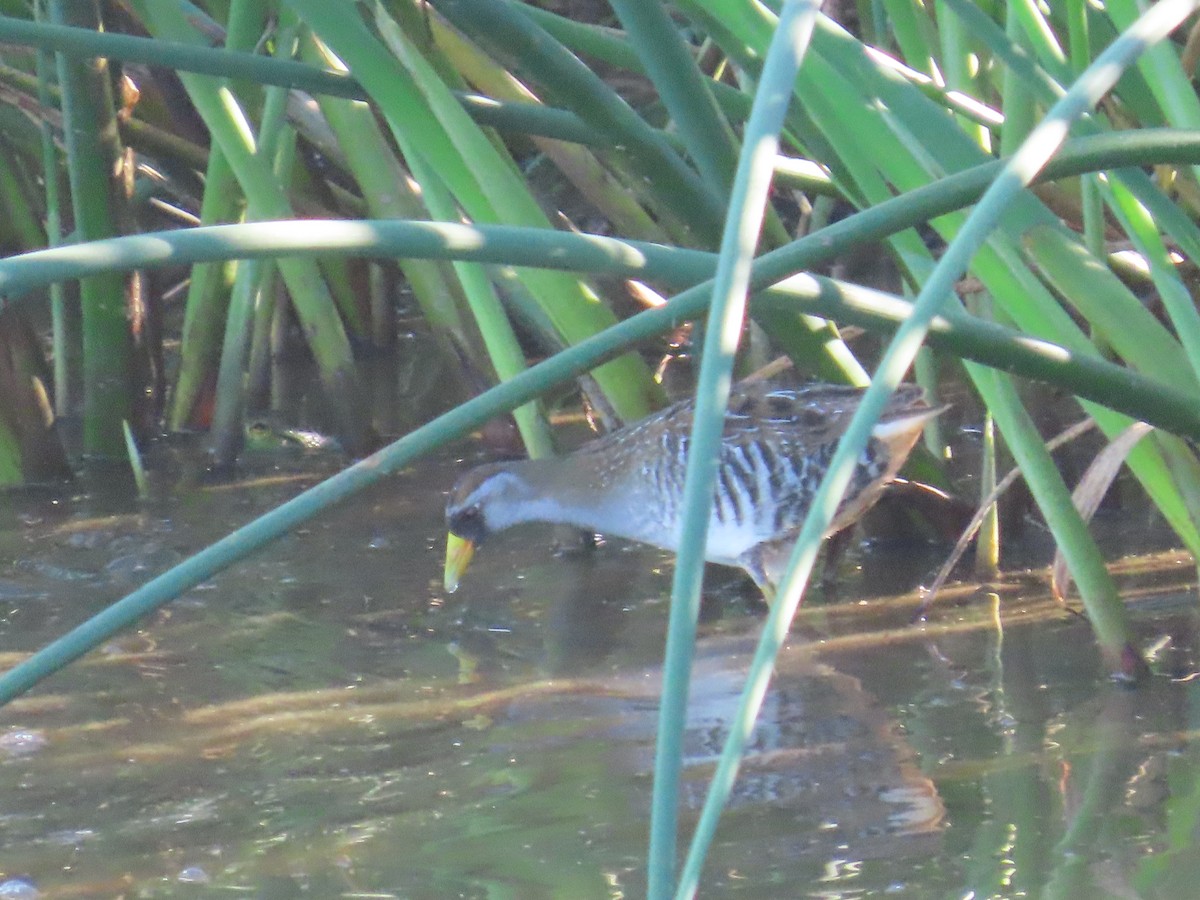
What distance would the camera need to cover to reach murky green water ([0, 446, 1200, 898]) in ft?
5.63

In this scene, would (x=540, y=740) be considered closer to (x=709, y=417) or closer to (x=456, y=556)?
(x=456, y=556)

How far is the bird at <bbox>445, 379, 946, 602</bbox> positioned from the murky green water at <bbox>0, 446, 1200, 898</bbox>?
0.12m

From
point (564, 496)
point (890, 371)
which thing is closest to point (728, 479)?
point (564, 496)

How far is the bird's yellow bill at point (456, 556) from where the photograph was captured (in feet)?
9.81

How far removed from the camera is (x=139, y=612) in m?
1.06

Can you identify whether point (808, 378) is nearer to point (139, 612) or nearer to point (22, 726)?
point (22, 726)

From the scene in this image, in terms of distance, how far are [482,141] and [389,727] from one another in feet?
3.01

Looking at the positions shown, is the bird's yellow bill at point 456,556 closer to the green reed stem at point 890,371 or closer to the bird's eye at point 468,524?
the bird's eye at point 468,524

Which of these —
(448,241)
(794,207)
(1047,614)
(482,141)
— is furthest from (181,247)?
(794,207)

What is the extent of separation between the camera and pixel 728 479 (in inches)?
117

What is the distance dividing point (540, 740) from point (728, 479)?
931 mm

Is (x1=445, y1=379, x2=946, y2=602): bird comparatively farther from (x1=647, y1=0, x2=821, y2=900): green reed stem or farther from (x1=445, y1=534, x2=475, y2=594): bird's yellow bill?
(x1=647, y1=0, x2=821, y2=900): green reed stem

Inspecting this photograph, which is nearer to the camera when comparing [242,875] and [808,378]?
[242,875]

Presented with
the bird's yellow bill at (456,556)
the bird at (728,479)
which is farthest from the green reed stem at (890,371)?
the bird's yellow bill at (456,556)
